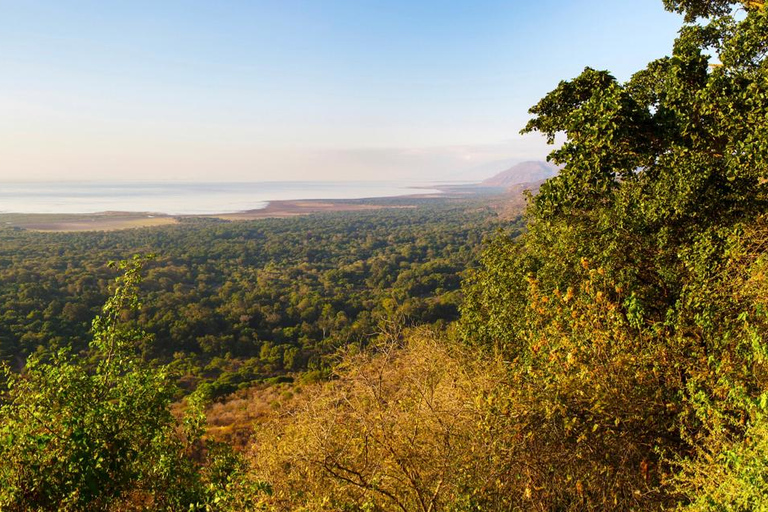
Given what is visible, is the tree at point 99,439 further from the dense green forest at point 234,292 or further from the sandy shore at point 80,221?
the sandy shore at point 80,221

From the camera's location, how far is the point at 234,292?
7656 cm

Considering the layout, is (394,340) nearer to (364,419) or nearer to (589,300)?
(364,419)

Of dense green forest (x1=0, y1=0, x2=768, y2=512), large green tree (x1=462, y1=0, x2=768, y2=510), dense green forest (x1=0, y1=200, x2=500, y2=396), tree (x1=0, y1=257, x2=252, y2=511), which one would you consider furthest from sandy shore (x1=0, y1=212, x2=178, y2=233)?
large green tree (x1=462, y1=0, x2=768, y2=510)

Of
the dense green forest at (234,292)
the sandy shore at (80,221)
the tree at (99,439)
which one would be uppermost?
the sandy shore at (80,221)

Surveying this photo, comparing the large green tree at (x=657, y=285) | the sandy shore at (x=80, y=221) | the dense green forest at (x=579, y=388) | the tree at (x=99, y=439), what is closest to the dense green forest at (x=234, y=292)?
the tree at (x=99, y=439)

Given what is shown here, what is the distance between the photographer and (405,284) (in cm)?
8162

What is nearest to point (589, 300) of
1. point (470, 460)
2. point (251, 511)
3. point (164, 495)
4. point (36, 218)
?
point (470, 460)

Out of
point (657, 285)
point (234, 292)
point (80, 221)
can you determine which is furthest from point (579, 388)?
point (80, 221)

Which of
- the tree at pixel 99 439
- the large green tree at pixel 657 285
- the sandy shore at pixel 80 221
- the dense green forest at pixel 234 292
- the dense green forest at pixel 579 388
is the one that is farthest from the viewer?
the sandy shore at pixel 80 221

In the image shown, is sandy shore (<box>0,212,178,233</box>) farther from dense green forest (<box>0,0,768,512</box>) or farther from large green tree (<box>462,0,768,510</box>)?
large green tree (<box>462,0,768,510</box>)

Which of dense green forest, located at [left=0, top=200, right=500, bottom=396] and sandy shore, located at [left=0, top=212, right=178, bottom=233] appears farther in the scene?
sandy shore, located at [left=0, top=212, right=178, bottom=233]

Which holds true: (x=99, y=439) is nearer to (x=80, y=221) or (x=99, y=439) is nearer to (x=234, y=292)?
(x=234, y=292)

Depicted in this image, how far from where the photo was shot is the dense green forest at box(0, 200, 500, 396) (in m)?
46.3

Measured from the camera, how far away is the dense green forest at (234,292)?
4631 cm
